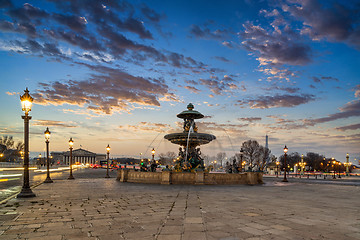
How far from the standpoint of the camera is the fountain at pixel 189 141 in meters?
25.1

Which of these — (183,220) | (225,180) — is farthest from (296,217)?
(225,180)

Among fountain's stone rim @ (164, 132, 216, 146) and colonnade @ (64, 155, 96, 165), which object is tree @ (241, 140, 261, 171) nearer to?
fountain's stone rim @ (164, 132, 216, 146)

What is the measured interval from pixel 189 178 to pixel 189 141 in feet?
17.1

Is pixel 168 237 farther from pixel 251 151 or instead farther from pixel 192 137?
pixel 251 151

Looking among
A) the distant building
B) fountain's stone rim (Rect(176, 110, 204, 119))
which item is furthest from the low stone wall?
the distant building

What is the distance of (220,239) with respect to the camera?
5746mm

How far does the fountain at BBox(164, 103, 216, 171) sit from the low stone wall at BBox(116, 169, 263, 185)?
2.52 m

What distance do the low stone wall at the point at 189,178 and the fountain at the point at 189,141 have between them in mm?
2522

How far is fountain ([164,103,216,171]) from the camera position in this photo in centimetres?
2513

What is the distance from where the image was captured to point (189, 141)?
2584 centimetres

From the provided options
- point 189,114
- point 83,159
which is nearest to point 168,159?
point 83,159

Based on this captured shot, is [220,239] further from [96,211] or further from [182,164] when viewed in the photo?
[182,164]

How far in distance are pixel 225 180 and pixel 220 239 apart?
1667 centimetres

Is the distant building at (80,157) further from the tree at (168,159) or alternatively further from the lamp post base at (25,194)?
the lamp post base at (25,194)
